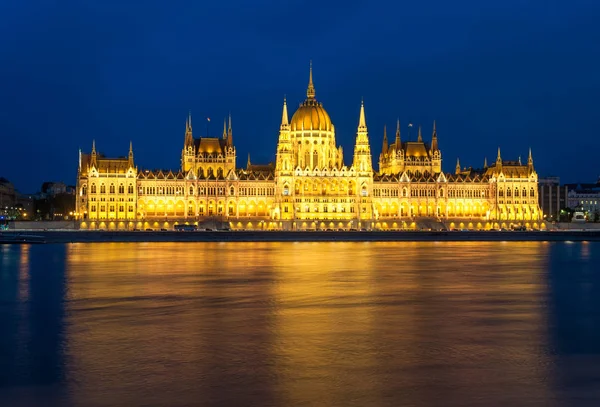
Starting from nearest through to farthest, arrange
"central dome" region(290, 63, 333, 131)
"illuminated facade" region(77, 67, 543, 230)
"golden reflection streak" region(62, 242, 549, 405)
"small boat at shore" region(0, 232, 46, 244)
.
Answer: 1. "golden reflection streak" region(62, 242, 549, 405)
2. "small boat at shore" region(0, 232, 46, 244)
3. "illuminated facade" region(77, 67, 543, 230)
4. "central dome" region(290, 63, 333, 131)

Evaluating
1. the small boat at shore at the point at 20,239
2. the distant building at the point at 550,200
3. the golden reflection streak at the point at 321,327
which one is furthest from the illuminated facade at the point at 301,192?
the golden reflection streak at the point at 321,327

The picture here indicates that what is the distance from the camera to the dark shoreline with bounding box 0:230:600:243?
102750 mm

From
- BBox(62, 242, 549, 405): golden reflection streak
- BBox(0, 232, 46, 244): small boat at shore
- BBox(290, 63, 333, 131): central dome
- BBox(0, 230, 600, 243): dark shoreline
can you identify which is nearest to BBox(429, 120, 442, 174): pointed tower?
BBox(290, 63, 333, 131): central dome

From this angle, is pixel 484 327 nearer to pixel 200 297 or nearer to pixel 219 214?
pixel 200 297

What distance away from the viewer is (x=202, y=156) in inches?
5625

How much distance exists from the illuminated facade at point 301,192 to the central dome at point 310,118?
0.18m

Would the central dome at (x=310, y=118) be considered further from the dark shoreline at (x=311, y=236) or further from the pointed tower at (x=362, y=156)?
the dark shoreline at (x=311, y=236)

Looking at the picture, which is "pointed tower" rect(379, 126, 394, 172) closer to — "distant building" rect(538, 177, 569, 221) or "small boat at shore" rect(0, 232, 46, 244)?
"distant building" rect(538, 177, 569, 221)

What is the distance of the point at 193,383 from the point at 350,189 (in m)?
119

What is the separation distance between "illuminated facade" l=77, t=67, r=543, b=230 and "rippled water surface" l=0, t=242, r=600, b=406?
87.2m

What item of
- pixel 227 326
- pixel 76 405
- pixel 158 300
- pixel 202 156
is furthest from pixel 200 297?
pixel 202 156

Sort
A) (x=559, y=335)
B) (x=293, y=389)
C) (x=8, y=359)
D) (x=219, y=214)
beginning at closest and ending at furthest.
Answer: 1. (x=293, y=389)
2. (x=8, y=359)
3. (x=559, y=335)
4. (x=219, y=214)

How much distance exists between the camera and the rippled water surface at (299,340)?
1759 cm

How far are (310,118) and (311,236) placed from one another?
39962mm
